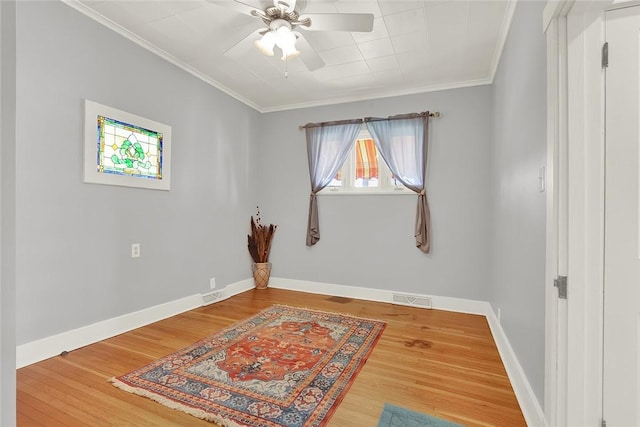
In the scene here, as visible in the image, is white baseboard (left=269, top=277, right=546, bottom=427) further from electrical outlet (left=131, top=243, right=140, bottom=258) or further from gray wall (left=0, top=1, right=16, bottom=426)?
electrical outlet (left=131, top=243, right=140, bottom=258)

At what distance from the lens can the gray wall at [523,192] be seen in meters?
1.47

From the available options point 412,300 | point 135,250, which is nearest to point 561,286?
point 412,300

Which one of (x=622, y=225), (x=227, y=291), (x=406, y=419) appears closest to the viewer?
(x=622, y=225)

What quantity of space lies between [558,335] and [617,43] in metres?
1.16

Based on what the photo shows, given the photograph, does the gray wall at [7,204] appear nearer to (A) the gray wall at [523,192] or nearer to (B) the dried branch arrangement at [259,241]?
(A) the gray wall at [523,192]

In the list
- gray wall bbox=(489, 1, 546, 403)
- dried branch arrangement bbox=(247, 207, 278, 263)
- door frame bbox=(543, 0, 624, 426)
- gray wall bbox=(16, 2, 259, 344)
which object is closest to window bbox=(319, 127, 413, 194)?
dried branch arrangement bbox=(247, 207, 278, 263)

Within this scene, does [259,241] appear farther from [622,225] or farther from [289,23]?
[622,225]

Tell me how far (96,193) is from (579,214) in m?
3.14

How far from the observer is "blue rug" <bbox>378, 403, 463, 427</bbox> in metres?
1.50

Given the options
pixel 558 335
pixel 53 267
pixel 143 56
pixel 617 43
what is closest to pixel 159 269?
pixel 53 267

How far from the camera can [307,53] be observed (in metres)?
2.40

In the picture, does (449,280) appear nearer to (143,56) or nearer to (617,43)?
(617,43)

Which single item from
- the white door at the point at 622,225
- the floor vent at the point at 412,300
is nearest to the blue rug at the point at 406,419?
the white door at the point at 622,225

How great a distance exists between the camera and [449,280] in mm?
3477
